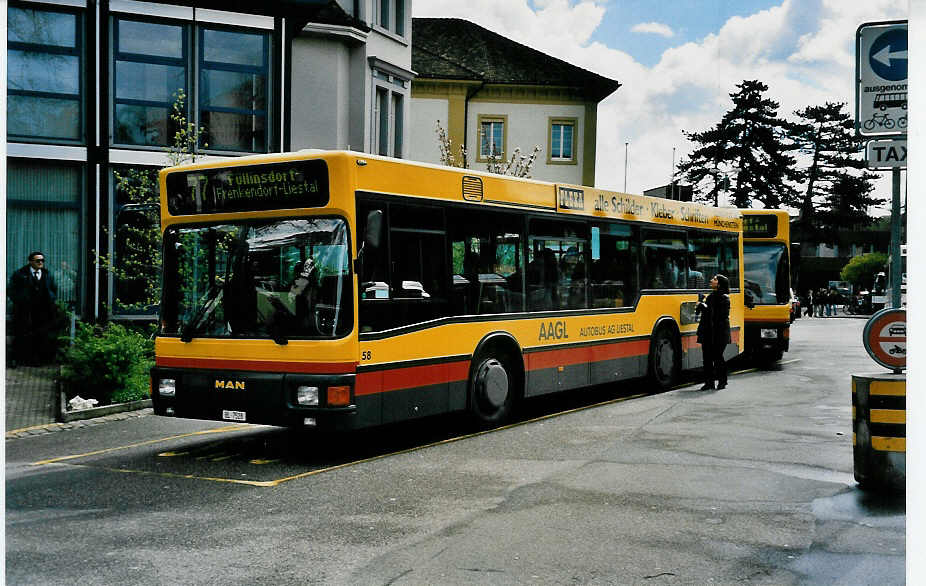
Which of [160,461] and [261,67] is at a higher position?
[261,67]

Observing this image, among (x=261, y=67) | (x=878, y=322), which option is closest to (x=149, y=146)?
(x=261, y=67)

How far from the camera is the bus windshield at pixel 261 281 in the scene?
29.7 feet

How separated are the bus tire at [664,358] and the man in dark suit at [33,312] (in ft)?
32.5

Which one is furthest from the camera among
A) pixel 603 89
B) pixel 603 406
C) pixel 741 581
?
pixel 603 89

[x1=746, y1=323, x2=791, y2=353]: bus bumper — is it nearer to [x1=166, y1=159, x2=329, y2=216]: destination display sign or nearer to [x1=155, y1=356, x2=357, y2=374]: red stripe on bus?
[x1=155, y1=356, x2=357, y2=374]: red stripe on bus

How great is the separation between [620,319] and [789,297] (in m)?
7.74

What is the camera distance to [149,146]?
20.9 meters

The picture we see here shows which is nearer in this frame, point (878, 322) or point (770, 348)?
point (878, 322)

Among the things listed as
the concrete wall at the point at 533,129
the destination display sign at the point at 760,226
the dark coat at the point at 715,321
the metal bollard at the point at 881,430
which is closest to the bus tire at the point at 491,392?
the metal bollard at the point at 881,430

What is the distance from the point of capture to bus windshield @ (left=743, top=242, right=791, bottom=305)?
2062cm

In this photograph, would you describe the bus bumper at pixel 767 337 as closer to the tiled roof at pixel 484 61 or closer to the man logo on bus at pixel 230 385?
the man logo on bus at pixel 230 385

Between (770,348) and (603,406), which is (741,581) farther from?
(770,348)

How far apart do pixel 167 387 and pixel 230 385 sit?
0.82m

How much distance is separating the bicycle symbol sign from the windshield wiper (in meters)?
5.80
